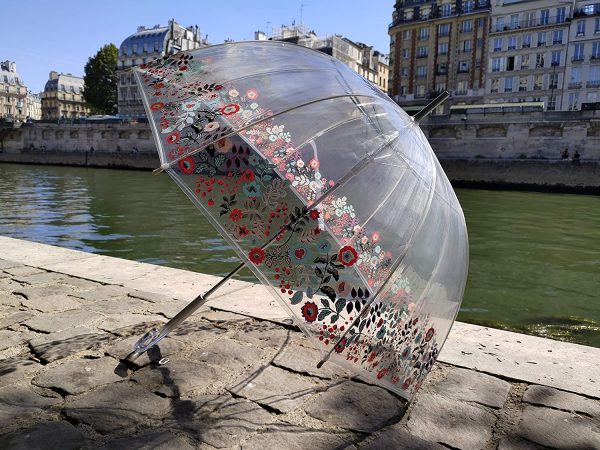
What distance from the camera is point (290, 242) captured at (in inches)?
72.9

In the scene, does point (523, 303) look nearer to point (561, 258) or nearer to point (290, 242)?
point (561, 258)

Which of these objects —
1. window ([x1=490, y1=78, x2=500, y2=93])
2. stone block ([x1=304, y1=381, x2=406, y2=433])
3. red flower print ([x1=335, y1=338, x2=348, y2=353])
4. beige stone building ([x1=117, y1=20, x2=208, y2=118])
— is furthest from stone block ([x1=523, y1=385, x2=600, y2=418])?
beige stone building ([x1=117, y1=20, x2=208, y2=118])

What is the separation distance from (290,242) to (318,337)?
350 millimetres

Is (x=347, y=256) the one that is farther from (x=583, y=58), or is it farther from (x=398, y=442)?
(x=583, y=58)

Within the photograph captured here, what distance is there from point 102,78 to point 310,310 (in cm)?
6446

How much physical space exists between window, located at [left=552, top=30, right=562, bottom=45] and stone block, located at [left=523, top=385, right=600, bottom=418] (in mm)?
49145

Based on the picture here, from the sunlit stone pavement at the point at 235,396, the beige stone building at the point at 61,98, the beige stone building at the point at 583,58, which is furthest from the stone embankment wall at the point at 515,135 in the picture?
the beige stone building at the point at 61,98

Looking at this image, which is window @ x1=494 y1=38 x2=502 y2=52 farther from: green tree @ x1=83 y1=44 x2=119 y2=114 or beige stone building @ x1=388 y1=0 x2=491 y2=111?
green tree @ x1=83 y1=44 x2=119 y2=114

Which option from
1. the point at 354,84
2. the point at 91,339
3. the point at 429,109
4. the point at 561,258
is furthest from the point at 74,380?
the point at 561,258

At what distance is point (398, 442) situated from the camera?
1.95 m

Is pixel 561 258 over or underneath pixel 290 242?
underneath

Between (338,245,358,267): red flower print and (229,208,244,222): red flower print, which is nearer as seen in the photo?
(338,245,358,267): red flower print

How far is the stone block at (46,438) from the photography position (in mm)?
1809

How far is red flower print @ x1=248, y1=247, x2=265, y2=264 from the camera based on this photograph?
181cm
